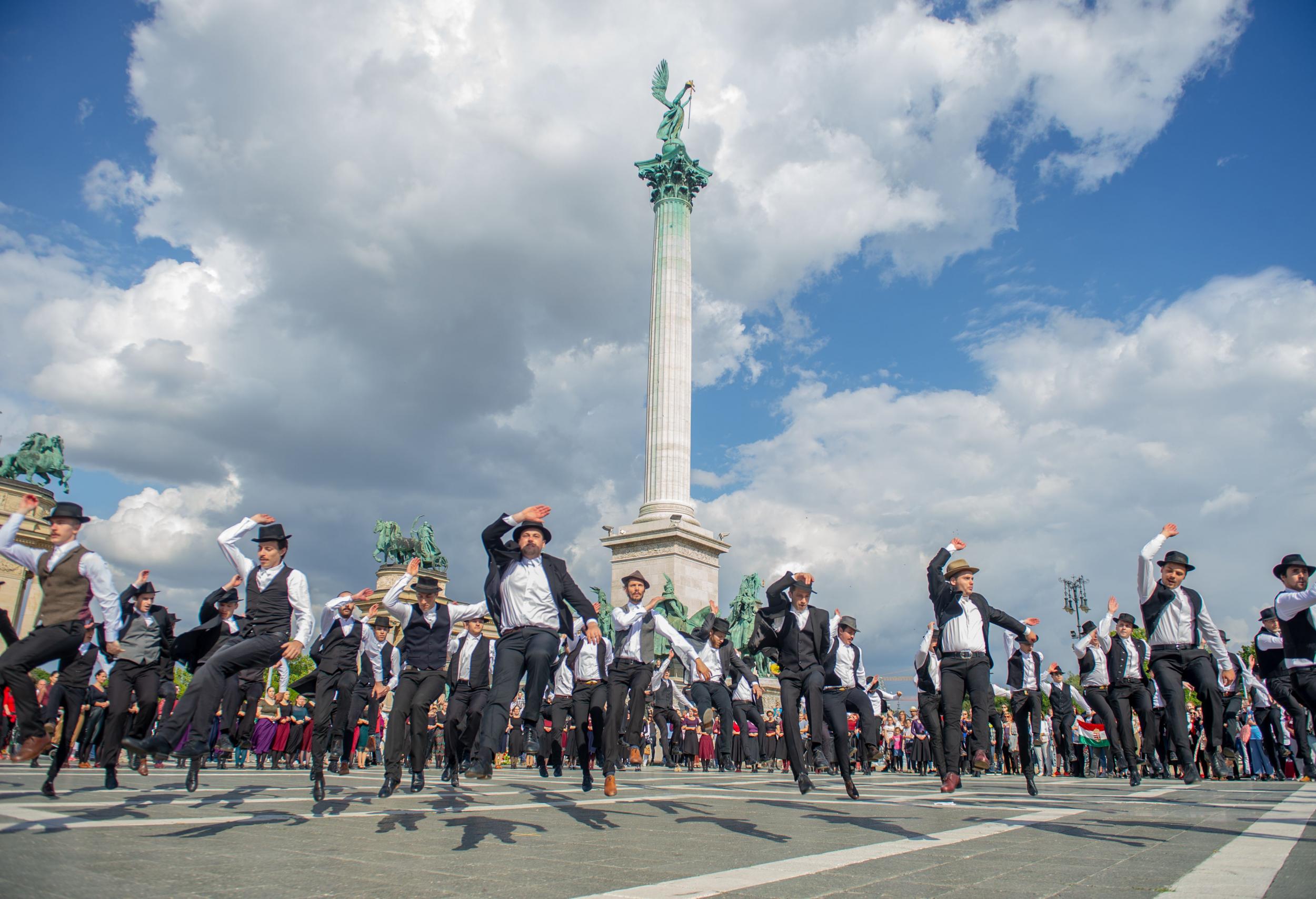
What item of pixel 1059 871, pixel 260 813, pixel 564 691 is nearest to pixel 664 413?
pixel 564 691

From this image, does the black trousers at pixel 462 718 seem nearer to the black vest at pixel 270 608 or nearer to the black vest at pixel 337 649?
the black vest at pixel 337 649

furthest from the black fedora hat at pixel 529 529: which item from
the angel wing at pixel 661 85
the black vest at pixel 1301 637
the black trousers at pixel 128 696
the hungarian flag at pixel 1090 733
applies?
the angel wing at pixel 661 85

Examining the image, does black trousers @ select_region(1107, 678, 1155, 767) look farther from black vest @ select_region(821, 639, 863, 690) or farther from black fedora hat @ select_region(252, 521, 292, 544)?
black fedora hat @ select_region(252, 521, 292, 544)

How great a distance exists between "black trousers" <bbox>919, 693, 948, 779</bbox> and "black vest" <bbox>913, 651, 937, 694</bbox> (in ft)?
0.33

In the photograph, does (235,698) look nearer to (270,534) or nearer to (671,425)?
(270,534)

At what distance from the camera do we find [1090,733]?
67.5 ft

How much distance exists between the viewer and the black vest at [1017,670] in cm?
1625

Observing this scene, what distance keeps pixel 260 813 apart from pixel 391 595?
10.2 ft

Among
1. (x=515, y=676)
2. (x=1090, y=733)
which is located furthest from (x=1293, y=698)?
(x=1090, y=733)

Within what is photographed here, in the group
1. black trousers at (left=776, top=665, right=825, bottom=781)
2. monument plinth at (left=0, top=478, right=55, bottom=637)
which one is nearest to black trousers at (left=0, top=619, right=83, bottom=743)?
black trousers at (left=776, top=665, right=825, bottom=781)

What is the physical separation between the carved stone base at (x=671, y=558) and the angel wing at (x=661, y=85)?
72.1ft

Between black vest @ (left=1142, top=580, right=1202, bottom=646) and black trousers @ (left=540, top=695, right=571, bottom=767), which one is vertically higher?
black vest @ (left=1142, top=580, right=1202, bottom=646)

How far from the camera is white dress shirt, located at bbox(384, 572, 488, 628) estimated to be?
977 cm

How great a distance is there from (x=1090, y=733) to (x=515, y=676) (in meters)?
17.8
